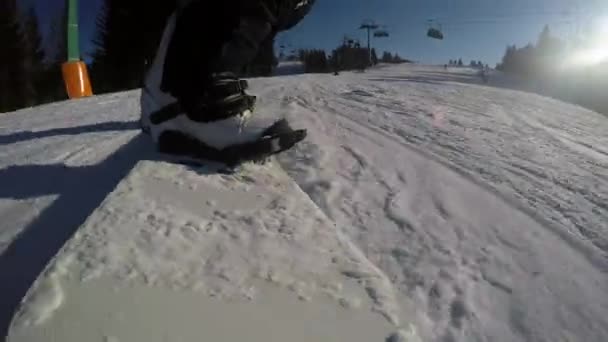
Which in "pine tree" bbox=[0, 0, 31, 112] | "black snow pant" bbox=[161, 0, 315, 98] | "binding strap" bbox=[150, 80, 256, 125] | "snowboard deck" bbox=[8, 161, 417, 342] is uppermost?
"pine tree" bbox=[0, 0, 31, 112]

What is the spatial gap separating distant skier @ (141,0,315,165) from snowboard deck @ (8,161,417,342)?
280 millimetres

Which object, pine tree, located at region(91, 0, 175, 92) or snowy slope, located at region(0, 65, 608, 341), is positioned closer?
snowy slope, located at region(0, 65, 608, 341)

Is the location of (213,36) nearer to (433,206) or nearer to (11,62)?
(433,206)

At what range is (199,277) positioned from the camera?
72 cm

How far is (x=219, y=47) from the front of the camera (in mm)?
1285

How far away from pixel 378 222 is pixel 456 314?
37 cm

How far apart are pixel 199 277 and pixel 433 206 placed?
750 mm

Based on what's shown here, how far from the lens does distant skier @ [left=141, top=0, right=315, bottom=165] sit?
1269 millimetres

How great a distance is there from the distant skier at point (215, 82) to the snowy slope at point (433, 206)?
0.14 m

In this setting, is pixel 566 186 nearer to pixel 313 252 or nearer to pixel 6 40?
pixel 313 252

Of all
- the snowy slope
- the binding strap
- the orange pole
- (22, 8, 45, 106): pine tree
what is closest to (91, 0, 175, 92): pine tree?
(22, 8, 45, 106): pine tree

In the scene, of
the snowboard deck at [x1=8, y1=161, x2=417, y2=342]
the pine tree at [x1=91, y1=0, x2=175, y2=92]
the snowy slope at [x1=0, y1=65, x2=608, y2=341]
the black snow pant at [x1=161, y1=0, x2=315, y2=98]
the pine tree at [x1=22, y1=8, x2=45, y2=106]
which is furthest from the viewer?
the pine tree at [x1=22, y1=8, x2=45, y2=106]

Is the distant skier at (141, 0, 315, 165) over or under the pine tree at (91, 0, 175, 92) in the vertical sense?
under

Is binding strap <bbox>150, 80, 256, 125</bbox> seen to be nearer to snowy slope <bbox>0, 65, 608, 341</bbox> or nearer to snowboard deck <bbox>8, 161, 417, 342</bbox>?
snowy slope <bbox>0, 65, 608, 341</bbox>
